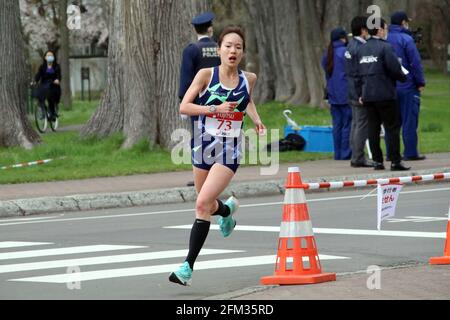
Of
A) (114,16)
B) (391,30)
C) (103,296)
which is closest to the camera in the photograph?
(103,296)

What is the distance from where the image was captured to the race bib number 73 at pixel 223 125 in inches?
399

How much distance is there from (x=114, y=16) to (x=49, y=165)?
4.90 metres

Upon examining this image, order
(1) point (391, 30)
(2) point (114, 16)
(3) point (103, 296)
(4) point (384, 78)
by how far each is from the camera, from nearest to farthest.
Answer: (3) point (103, 296), (4) point (384, 78), (1) point (391, 30), (2) point (114, 16)

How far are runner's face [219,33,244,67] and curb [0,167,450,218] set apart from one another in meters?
6.49

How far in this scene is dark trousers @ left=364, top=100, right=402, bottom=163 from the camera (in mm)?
18797

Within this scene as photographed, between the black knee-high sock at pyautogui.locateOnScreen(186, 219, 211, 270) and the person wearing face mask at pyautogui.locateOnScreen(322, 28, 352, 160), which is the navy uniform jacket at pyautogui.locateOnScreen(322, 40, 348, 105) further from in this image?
the black knee-high sock at pyautogui.locateOnScreen(186, 219, 211, 270)

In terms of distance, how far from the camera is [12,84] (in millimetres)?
23234

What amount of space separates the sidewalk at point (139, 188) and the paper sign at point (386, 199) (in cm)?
631

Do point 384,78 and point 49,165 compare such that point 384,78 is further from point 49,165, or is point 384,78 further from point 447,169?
point 49,165

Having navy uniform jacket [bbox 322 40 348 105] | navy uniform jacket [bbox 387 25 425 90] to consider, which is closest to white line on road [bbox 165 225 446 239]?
navy uniform jacket [bbox 387 25 425 90]

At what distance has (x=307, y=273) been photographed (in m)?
9.80

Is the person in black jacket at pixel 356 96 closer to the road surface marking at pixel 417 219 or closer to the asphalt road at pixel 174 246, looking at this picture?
the asphalt road at pixel 174 246

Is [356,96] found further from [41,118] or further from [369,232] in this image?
[41,118]

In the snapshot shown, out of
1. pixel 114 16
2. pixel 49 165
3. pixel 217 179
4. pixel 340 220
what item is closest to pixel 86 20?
pixel 114 16
